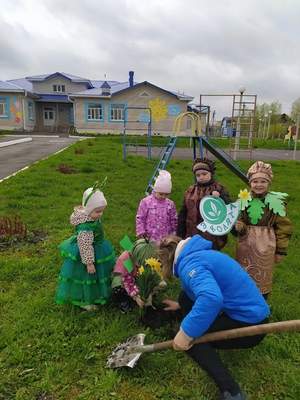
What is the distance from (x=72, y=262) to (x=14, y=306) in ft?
2.27

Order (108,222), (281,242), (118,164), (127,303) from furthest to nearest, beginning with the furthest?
(118,164) < (108,222) < (127,303) < (281,242)

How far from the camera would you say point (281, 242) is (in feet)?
10.1

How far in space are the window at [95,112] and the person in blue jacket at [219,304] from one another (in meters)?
33.3

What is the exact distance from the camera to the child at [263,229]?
10.0 feet

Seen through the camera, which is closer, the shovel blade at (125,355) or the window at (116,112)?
the shovel blade at (125,355)

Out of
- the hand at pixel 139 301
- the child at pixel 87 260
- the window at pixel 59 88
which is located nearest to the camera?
the hand at pixel 139 301

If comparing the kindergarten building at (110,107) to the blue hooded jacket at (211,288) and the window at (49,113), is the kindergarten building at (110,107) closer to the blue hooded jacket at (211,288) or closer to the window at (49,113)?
the window at (49,113)

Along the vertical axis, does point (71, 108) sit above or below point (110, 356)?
above

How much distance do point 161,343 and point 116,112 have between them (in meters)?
33.5

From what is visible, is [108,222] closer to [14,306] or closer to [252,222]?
[14,306]

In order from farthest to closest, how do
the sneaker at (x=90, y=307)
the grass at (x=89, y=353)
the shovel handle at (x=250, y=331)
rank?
the sneaker at (x=90, y=307) → the grass at (x=89, y=353) → the shovel handle at (x=250, y=331)

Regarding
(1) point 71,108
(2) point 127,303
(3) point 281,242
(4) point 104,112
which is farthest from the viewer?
(1) point 71,108


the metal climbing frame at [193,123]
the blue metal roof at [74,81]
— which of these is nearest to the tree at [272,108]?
the blue metal roof at [74,81]

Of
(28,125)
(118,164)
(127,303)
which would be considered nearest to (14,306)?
(127,303)
